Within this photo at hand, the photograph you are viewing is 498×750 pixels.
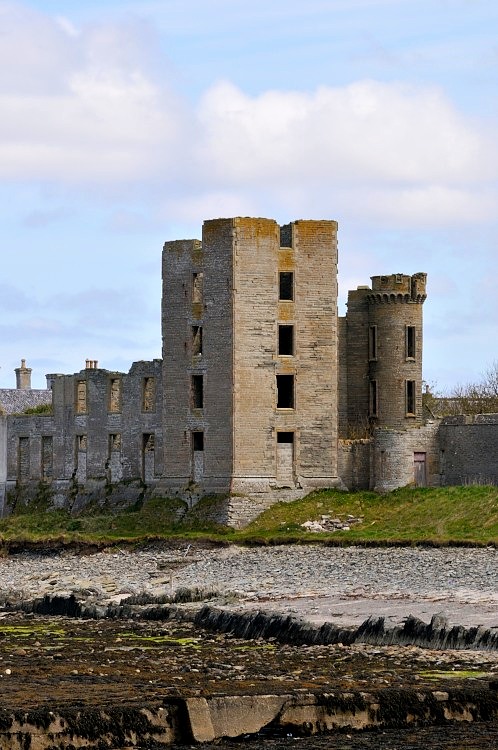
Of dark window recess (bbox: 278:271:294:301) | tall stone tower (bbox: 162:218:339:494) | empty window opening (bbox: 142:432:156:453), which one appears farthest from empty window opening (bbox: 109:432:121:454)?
dark window recess (bbox: 278:271:294:301)

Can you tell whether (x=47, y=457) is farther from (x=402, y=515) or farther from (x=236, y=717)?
(x=236, y=717)

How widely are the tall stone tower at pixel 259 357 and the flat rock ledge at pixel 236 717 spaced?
94.1ft

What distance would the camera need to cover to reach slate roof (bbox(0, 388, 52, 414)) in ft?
247

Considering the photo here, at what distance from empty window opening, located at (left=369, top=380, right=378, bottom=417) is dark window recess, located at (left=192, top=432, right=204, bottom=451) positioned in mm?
5998

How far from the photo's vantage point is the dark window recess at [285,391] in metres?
51.9

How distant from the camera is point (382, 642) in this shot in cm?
2770

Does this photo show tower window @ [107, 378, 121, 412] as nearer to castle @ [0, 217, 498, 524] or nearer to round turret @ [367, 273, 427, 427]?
castle @ [0, 217, 498, 524]

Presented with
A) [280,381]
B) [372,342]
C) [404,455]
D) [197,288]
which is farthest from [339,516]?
[197,288]

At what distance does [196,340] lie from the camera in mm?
52875

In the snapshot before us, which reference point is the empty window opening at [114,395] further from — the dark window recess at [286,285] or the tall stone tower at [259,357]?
the dark window recess at [286,285]

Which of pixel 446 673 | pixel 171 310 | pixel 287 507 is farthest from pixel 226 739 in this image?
pixel 171 310

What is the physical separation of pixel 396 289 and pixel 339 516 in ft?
29.1

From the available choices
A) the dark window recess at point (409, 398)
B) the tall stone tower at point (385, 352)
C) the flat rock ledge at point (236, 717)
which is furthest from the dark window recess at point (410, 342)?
the flat rock ledge at point (236, 717)

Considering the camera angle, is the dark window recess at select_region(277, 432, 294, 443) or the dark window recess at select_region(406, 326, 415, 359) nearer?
the dark window recess at select_region(277, 432, 294, 443)
